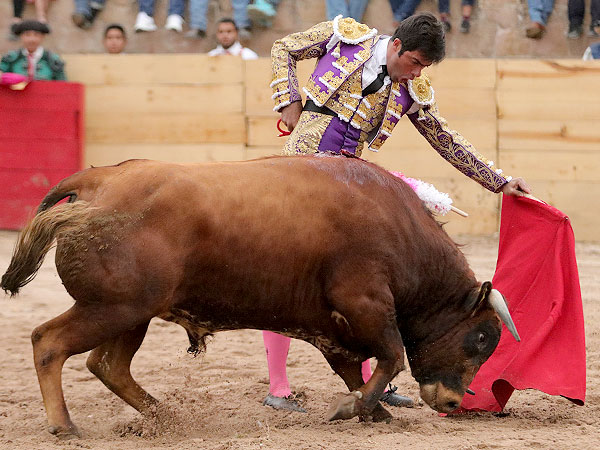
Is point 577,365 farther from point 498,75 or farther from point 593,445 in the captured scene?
point 498,75

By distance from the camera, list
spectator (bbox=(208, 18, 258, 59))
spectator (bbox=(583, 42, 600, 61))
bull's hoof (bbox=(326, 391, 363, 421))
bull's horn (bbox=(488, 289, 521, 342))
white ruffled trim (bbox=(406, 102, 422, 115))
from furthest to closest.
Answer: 1. spectator (bbox=(583, 42, 600, 61))
2. spectator (bbox=(208, 18, 258, 59))
3. white ruffled trim (bbox=(406, 102, 422, 115))
4. bull's horn (bbox=(488, 289, 521, 342))
5. bull's hoof (bbox=(326, 391, 363, 421))

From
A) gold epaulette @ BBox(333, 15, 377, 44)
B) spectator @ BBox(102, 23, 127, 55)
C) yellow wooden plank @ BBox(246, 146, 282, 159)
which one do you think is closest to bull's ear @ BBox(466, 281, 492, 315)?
gold epaulette @ BBox(333, 15, 377, 44)

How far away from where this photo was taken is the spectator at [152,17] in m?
9.09

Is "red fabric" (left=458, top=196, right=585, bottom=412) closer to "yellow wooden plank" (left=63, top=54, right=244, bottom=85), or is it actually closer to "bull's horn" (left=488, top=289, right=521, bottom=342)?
"bull's horn" (left=488, top=289, right=521, bottom=342)

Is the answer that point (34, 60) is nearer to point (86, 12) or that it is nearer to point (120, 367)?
point (86, 12)

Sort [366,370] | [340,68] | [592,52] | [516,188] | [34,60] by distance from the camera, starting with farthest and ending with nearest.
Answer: [592,52], [34,60], [366,370], [516,188], [340,68]

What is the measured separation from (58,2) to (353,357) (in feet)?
21.7

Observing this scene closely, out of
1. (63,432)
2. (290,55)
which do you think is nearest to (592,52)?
(290,55)

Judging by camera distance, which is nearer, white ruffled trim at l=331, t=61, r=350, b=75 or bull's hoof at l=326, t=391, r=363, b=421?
bull's hoof at l=326, t=391, r=363, b=421

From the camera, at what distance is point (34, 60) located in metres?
7.77

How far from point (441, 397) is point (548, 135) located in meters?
4.57

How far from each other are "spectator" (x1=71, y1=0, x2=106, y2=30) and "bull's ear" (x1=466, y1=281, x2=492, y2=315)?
21.1 ft

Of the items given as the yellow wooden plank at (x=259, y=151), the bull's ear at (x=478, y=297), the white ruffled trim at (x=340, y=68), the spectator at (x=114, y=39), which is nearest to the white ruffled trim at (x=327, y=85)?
the white ruffled trim at (x=340, y=68)

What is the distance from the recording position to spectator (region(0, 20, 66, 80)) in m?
7.66
